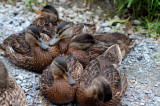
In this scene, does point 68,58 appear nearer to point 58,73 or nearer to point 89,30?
point 58,73

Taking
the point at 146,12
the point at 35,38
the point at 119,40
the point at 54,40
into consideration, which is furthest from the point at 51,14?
the point at 146,12

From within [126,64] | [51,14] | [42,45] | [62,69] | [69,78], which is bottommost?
[126,64]

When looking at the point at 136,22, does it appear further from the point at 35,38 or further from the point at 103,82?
the point at 103,82

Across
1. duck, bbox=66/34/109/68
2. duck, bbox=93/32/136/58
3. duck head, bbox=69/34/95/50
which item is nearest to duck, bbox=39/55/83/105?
duck, bbox=66/34/109/68

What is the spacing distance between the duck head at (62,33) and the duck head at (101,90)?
151cm

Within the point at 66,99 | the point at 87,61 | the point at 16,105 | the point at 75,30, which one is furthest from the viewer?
the point at 75,30

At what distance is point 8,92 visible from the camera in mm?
3402

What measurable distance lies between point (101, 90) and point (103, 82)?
0.37ft

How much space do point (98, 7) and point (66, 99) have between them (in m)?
3.54

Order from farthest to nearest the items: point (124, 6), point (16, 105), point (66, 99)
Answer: point (124, 6) < point (66, 99) < point (16, 105)

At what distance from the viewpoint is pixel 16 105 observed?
3359 mm

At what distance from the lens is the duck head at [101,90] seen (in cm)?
345

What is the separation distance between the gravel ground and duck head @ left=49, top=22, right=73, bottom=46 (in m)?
→ 0.76

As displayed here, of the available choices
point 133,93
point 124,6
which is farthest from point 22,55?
point 124,6
